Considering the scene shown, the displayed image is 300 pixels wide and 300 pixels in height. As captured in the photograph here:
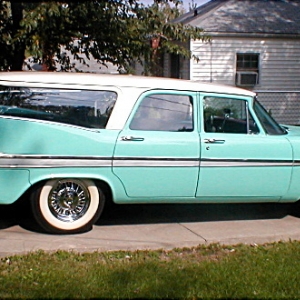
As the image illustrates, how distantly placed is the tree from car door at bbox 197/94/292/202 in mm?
4463

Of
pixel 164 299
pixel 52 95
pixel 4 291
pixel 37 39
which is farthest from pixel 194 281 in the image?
pixel 37 39

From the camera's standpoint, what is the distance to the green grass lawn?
4504 mm

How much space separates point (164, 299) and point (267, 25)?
16184 millimetres

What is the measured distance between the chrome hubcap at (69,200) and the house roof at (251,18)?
12908mm

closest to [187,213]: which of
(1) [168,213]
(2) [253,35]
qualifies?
(1) [168,213]

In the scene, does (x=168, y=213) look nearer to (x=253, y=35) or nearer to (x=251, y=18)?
(x=253, y=35)

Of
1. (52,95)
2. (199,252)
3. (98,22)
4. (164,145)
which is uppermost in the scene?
(98,22)

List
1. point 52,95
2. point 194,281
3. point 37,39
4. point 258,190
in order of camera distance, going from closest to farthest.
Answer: point 194,281 < point 52,95 < point 258,190 < point 37,39

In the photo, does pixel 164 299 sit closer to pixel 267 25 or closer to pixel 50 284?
pixel 50 284

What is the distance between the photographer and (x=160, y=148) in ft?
19.7

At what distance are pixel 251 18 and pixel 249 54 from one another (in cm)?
159

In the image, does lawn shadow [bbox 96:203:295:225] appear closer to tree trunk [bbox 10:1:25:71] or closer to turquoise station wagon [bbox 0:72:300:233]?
turquoise station wagon [bbox 0:72:300:233]

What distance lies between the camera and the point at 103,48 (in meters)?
10.7

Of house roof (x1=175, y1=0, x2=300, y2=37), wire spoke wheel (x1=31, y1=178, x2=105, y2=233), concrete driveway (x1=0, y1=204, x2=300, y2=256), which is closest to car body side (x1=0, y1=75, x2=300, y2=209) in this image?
wire spoke wheel (x1=31, y1=178, x2=105, y2=233)
